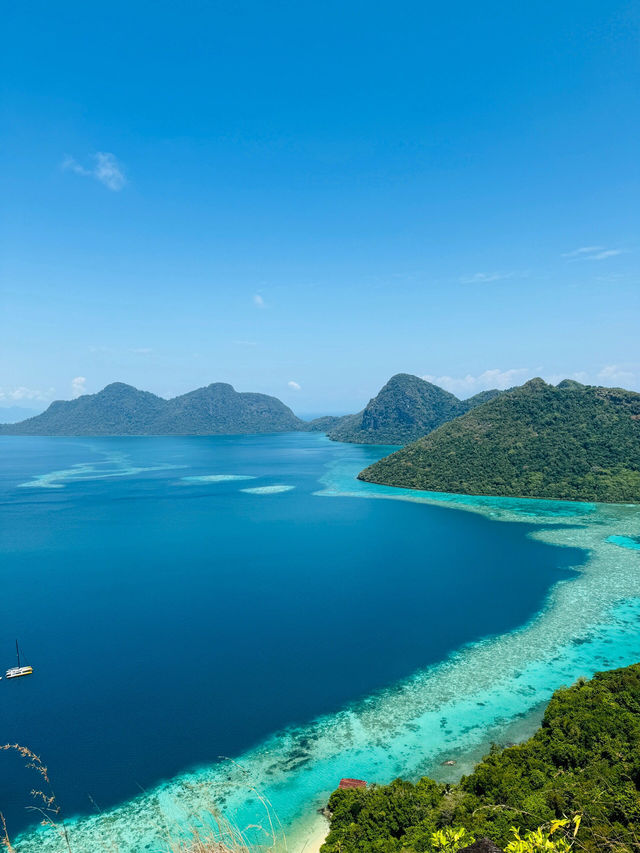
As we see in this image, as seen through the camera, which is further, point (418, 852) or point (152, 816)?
point (152, 816)

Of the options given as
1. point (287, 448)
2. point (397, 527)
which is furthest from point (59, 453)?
point (397, 527)

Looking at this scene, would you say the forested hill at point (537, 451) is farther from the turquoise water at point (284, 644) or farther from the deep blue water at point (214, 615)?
the deep blue water at point (214, 615)

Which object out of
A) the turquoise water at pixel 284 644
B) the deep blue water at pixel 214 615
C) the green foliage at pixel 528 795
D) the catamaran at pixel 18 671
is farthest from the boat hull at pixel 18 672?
the green foliage at pixel 528 795

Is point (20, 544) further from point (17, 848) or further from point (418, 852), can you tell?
point (418, 852)

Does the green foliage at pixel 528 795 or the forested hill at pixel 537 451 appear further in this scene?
the forested hill at pixel 537 451

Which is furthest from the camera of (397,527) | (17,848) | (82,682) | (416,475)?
(416,475)

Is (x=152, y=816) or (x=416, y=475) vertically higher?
(x=416, y=475)
